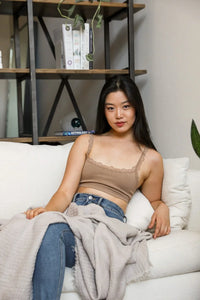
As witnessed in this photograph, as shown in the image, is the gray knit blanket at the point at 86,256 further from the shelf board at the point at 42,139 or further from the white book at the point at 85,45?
the white book at the point at 85,45

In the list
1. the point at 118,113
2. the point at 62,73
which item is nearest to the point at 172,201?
the point at 118,113

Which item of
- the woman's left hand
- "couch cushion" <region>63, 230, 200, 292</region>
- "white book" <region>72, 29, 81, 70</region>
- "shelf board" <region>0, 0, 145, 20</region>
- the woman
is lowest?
"couch cushion" <region>63, 230, 200, 292</region>

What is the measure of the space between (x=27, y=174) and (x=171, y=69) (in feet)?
3.45

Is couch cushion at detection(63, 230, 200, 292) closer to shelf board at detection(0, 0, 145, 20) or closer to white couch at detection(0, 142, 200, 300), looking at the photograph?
white couch at detection(0, 142, 200, 300)

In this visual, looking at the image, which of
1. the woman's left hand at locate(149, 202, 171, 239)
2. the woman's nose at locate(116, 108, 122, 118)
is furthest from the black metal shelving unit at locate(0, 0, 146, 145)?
the woman's left hand at locate(149, 202, 171, 239)

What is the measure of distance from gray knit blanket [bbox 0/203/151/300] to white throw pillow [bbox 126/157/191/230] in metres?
0.27

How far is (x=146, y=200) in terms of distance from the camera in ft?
6.79

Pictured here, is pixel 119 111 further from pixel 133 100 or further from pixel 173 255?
pixel 173 255

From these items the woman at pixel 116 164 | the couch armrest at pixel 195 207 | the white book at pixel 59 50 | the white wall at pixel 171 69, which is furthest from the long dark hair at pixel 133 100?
the white book at pixel 59 50

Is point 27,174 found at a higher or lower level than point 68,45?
lower

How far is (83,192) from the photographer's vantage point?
202cm

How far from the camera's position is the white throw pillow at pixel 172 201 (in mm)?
1996

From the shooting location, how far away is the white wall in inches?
95.2

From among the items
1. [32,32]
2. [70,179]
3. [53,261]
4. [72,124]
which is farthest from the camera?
[72,124]
